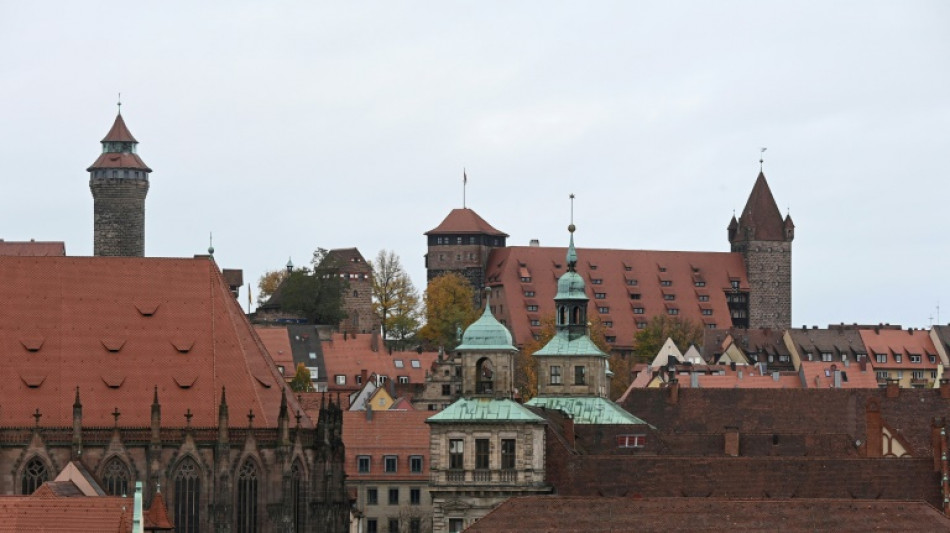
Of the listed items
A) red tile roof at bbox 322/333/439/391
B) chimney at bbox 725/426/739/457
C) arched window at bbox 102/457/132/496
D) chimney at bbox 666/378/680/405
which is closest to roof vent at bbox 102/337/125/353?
arched window at bbox 102/457/132/496

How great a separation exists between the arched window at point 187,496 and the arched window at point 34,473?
172 inches

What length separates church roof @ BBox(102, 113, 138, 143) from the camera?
7264 inches

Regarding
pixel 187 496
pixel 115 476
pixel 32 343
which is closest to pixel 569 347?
pixel 187 496

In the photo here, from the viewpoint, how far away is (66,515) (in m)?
77.1

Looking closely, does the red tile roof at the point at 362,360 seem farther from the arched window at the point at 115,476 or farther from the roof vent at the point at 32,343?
the arched window at the point at 115,476

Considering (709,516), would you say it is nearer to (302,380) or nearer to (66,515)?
(66,515)

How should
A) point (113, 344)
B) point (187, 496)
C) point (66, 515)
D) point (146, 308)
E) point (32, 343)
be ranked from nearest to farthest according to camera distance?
point (66, 515) → point (187, 496) → point (32, 343) → point (113, 344) → point (146, 308)

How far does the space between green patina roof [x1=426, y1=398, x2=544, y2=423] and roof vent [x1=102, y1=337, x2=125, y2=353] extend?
1078cm

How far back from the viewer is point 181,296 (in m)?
101

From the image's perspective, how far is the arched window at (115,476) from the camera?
95.9 metres

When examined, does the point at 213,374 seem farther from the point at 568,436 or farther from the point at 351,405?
the point at 351,405

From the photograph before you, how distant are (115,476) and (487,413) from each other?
1311cm

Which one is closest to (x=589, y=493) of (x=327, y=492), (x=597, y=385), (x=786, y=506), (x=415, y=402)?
(x=327, y=492)

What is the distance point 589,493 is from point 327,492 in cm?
911
